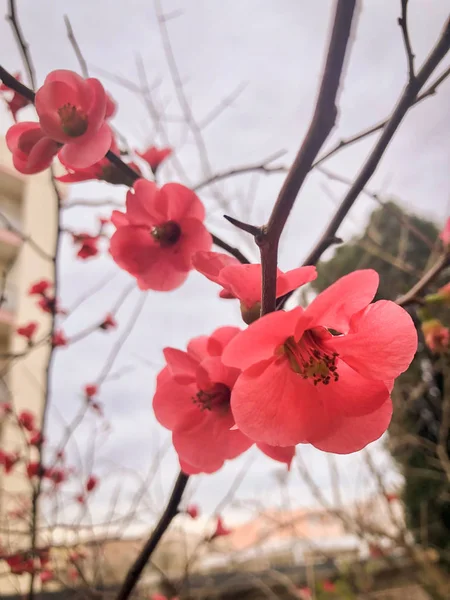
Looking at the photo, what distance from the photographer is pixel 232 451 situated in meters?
0.42

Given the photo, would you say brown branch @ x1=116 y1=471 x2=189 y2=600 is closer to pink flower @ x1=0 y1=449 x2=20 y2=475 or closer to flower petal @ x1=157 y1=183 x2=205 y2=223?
flower petal @ x1=157 y1=183 x2=205 y2=223

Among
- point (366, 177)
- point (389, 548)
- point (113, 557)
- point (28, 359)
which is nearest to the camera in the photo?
point (366, 177)

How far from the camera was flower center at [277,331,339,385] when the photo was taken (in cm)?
35

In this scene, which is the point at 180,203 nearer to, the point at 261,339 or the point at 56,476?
the point at 261,339

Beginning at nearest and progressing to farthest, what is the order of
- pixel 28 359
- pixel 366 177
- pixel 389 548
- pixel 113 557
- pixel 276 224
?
pixel 276 224, pixel 366 177, pixel 389 548, pixel 113 557, pixel 28 359

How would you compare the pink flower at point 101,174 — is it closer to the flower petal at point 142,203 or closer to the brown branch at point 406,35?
the flower petal at point 142,203

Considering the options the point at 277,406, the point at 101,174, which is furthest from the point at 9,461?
the point at 277,406

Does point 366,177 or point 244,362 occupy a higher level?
point 366,177

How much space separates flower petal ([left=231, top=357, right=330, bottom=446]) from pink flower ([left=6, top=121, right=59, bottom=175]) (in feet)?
0.92

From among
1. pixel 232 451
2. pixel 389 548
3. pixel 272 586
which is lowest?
pixel 272 586

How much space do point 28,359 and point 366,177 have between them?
18.9 ft

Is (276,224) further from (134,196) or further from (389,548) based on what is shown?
(389,548)

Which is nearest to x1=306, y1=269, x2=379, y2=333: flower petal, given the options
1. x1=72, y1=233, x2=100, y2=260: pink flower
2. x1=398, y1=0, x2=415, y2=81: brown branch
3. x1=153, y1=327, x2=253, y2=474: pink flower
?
x1=153, y1=327, x2=253, y2=474: pink flower

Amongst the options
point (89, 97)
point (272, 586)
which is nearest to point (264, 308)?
point (89, 97)
